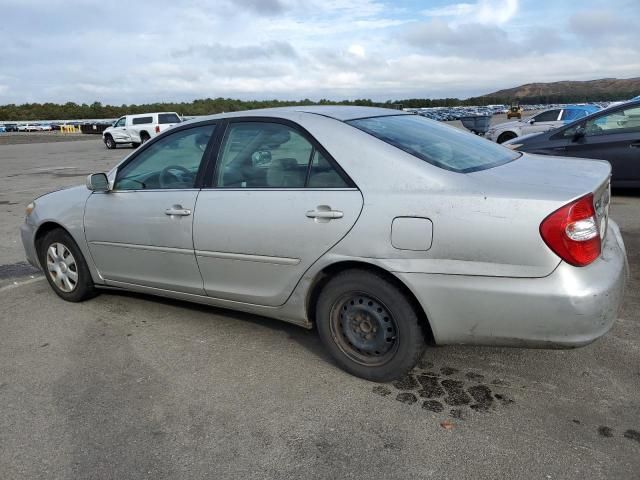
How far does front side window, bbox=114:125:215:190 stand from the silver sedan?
11 millimetres

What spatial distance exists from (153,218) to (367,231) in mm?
1697

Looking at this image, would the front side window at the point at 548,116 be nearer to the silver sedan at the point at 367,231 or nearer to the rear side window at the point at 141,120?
the silver sedan at the point at 367,231

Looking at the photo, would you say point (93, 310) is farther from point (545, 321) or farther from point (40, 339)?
point (545, 321)

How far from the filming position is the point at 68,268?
15.0ft

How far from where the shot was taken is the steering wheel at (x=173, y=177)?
3.76 meters

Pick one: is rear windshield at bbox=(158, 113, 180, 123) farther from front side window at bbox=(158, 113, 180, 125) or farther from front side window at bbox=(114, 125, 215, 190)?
front side window at bbox=(114, 125, 215, 190)

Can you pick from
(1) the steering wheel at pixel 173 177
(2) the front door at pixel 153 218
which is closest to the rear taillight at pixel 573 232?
(2) the front door at pixel 153 218

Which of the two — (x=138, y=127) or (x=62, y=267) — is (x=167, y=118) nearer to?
(x=138, y=127)

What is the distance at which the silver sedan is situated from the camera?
2.59 m

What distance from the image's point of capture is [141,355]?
3.65 metres

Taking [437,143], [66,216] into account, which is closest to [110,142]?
[66,216]

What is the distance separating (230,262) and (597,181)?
2.20 m


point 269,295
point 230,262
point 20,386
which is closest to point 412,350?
point 269,295

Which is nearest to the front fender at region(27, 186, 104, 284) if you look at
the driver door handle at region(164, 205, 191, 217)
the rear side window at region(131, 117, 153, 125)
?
the driver door handle at region(164, 205, 191, 217)
